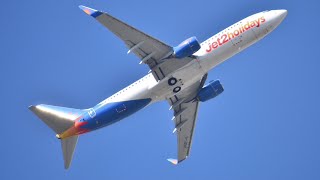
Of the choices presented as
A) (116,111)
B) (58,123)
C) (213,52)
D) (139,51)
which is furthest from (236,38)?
(58,123)

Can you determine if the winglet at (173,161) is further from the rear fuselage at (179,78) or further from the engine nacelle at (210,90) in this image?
→ the rear fuselage at (179,78)

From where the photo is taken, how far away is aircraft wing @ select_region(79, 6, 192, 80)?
249 ft

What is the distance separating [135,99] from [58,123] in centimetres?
977

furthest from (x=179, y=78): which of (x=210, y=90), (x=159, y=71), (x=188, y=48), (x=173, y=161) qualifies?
(x=173, y=161)

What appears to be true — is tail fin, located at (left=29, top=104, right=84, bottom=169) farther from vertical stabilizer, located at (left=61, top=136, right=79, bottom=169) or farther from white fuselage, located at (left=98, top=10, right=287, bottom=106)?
white fuselage, located at (left=98, top=10, right=287, bottom=106)

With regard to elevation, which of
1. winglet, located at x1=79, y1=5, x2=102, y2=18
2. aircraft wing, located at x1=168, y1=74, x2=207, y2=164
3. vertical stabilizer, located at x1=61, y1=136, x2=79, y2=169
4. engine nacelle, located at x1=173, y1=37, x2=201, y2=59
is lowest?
aircraft wing, located at x1=168, y1=74, x2=207, y2=164

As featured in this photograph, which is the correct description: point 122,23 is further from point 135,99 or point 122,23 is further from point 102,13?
point 135,99

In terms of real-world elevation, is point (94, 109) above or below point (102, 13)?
below

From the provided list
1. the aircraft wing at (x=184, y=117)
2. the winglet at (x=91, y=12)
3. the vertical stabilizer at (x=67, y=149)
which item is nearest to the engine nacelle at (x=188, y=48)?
the aircraft wing at (x=184, y=117)

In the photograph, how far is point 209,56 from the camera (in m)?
81.2

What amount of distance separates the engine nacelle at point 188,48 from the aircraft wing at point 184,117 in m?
10.3

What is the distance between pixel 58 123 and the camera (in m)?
80.1

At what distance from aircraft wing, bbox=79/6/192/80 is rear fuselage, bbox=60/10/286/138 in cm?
97

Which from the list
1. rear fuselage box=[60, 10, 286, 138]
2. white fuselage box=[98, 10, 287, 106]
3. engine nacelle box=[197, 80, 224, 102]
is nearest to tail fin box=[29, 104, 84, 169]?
rear fuselage box=[60, 10, 286, 138]
